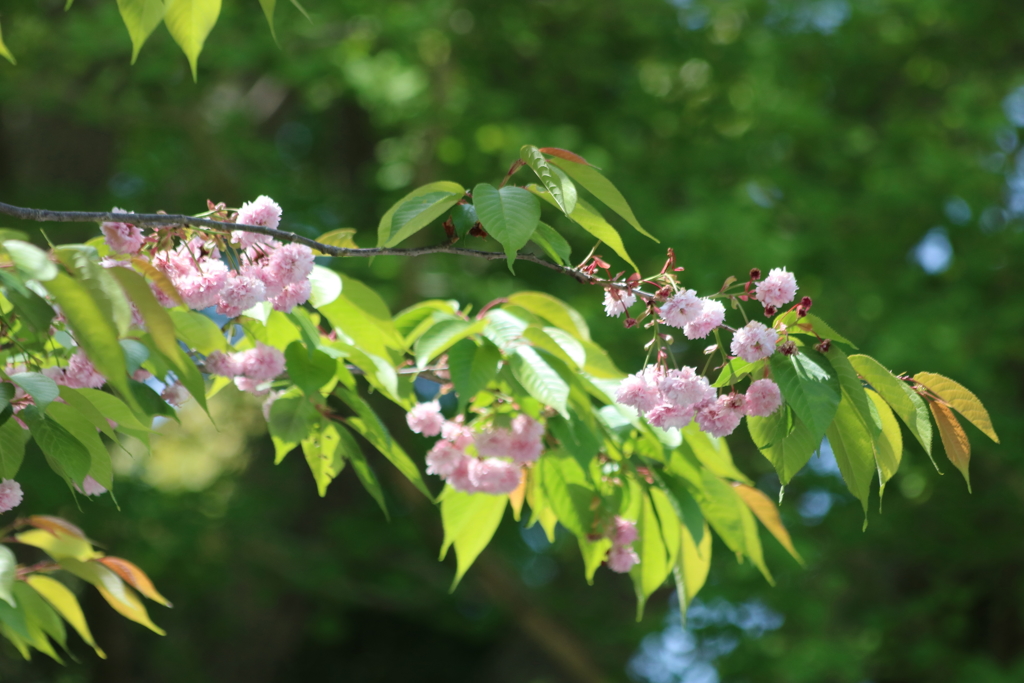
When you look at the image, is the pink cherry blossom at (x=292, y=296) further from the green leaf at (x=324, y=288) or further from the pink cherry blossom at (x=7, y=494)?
the pink cherry blossom at (x=7, y=494)

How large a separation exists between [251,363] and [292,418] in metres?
0.10

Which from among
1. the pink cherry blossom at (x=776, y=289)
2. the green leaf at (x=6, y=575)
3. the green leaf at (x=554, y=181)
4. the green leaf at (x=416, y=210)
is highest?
the green leaf at (x=554, y=181)

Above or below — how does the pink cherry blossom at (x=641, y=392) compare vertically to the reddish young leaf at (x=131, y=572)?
above

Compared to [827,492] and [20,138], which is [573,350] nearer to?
[827,492]

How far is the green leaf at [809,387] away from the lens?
96cm

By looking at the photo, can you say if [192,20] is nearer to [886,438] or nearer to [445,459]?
[445,459]

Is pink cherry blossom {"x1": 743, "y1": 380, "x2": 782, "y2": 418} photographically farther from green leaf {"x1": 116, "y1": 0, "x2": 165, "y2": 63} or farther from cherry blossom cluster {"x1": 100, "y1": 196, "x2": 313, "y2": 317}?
green leaf {"x1": 116, "y1": 0, "x2": 165, "y2": 63}

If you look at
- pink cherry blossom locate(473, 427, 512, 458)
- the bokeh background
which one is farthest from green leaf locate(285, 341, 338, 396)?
the bokeh background

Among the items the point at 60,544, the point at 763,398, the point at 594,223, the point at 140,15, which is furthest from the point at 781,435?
the point at 60,544

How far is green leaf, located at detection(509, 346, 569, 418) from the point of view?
1.19 m

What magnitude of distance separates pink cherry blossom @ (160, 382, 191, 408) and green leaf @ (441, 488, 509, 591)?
45cm

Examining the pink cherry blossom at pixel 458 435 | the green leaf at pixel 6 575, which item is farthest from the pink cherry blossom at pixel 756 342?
the green leaf at pixel 6 575

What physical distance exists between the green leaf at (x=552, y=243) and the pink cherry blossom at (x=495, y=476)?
43cm

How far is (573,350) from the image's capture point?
4.50 feet
